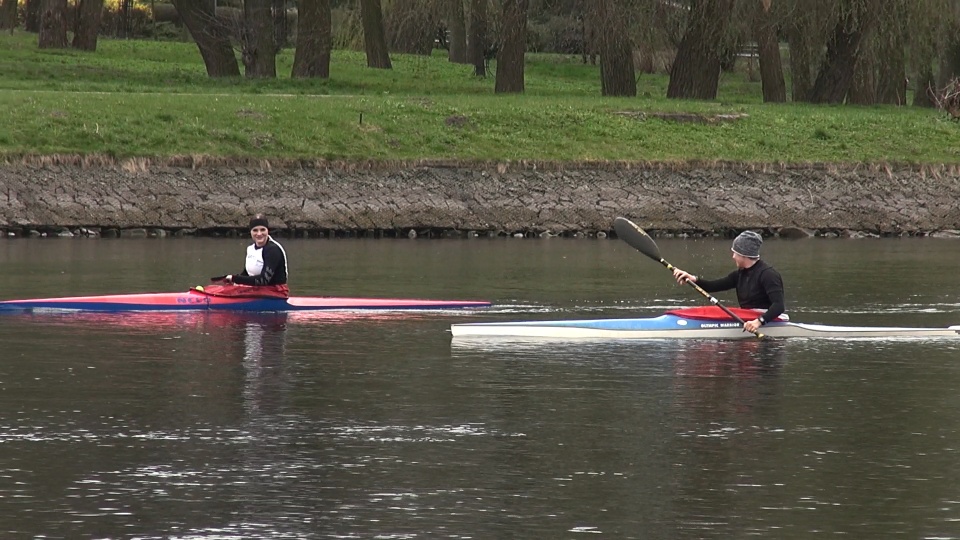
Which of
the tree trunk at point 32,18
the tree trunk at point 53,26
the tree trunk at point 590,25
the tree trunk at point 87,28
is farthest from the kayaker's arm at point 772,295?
the tree trunk at point 32,18

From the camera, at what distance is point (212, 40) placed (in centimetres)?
4897

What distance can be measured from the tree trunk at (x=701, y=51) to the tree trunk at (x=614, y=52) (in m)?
1.34

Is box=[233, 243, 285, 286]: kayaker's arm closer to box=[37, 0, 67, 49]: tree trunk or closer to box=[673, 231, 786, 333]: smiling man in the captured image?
box=[673, 231, 786, 333]: smiling man

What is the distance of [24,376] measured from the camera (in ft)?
50.8

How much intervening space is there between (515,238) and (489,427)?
24.1 m

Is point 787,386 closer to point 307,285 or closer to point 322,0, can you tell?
point 307,285

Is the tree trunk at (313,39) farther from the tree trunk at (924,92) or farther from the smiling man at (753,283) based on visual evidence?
the smiling man at (753,283)

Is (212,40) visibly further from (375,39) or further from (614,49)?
(614,49)

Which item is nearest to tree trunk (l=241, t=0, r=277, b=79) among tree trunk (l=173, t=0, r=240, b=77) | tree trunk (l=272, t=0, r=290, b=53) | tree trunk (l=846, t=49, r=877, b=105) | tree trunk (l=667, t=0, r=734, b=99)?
tree trunk (l=173, t=0, r=240, b=77)

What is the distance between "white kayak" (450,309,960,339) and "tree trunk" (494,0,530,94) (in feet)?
88.9

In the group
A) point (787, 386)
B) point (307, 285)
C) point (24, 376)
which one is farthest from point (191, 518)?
point (307, 285)

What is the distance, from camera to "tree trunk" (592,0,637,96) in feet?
144

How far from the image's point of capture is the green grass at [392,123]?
126 feet

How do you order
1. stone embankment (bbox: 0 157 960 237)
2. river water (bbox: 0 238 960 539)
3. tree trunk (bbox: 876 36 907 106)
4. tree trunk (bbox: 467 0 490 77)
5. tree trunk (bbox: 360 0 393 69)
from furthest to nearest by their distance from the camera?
tree trunk (bbox: 360 0 393 69) < tree trunk (bbox: 876 36 907 106) < tree trunk (bbox: 467 0 490 77) < stone embankment (bbox: 0 157 960 237) < river water (bbox: 0 238 960 539)
